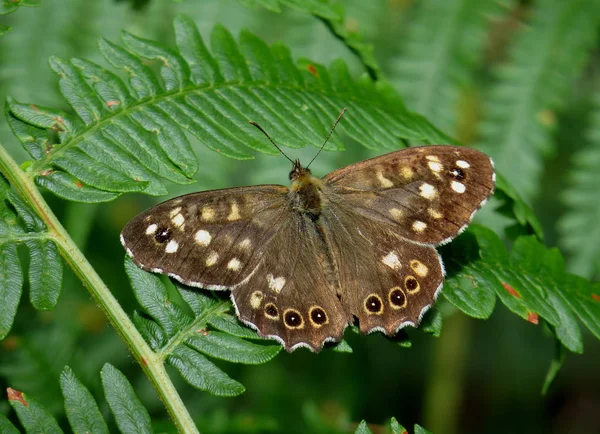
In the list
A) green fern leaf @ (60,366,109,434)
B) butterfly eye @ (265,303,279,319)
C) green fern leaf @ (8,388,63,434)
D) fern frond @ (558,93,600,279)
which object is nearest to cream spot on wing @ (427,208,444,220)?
butterfly eye @ (265,303,279,319)

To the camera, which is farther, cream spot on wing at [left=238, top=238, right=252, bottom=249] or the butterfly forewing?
cream spot on wing at [left=238, top=238, right=252, bottom=249]

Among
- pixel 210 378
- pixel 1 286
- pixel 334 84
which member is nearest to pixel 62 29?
pixel 334 84

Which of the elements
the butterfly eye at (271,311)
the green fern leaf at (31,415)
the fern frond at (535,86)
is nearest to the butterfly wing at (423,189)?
the butterfly eye at (271,311)

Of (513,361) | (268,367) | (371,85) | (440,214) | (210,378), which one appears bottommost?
(513,361)

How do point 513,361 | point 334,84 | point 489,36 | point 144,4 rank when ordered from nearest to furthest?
point 334,84, point 144,4, point 489,36, point 513,361

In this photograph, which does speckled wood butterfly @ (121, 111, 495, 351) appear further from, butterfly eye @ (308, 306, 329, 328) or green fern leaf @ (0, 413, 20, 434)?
green fern leaf @ (0, 413, 20, 434)

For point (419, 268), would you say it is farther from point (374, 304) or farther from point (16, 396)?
point (16, 396)

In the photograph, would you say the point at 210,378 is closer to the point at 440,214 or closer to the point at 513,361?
the point at 440,214

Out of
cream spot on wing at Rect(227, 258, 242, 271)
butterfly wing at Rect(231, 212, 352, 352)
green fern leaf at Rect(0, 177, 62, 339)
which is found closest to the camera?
green fern leaf at Rect(0, 177, 62, 339)
